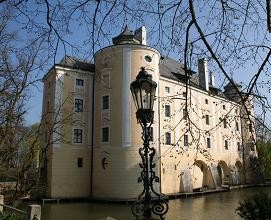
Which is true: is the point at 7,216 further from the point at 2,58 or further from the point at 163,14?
the point at 163,14

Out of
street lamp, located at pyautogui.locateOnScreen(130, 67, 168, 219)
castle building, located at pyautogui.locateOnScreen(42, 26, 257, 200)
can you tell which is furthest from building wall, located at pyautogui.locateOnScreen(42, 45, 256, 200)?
street lamp, located at pyautogui.locateOnScreen(130, 67, 168, 219)

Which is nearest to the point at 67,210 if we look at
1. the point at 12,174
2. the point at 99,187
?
the point at 99,187

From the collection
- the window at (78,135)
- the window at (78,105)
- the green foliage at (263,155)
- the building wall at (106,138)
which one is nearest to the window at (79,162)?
the building wall at (106,138)

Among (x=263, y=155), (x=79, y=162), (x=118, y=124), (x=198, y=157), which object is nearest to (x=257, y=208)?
(x=263, y=155)

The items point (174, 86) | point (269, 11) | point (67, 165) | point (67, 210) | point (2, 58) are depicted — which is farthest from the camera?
point (174, 86)

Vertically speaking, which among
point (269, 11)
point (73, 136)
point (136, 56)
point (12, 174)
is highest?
point (136, 56)

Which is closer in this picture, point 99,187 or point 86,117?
point 99,187

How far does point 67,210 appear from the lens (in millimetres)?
21766

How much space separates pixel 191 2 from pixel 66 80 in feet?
85.1

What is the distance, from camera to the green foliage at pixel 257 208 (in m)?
8.45

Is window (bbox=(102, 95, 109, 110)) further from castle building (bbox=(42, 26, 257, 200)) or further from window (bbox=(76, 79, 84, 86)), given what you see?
window (bbox=(76, 79, 84, 86))

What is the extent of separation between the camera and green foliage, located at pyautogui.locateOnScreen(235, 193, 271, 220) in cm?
845

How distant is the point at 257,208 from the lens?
8.62 m

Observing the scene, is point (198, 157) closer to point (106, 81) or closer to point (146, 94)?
point (106, 81)
